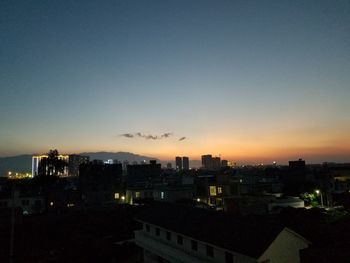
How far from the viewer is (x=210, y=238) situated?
82.2 ft

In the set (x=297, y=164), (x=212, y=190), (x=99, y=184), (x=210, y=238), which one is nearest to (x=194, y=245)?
(x=210, y=238)

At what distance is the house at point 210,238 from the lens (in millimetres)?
21781

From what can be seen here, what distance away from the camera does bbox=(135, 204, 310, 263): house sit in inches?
858

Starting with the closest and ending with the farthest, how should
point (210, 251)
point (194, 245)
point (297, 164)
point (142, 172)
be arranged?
point (210, 251)
point (194, 245)
point (297, 164)
point (142, 172)

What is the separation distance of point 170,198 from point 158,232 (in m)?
39.9

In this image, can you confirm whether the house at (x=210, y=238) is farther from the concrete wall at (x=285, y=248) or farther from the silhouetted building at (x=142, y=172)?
the silhouetted building at (x=142, y=172)

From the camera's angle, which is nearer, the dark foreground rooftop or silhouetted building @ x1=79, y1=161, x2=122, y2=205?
the dark foreground rooftop

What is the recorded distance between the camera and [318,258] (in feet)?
111

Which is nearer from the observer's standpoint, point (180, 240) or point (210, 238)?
point (210, 238)

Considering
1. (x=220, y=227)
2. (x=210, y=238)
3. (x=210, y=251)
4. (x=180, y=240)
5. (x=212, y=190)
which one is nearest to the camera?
(x=210, y=238)

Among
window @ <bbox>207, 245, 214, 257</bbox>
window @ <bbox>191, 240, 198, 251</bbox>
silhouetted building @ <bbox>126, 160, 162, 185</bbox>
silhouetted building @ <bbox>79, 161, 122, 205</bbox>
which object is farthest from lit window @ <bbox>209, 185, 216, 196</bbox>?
silhouetted building @ <bbox>126, 160, 162, 185</bbox>

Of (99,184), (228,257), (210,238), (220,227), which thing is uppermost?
(99,184)

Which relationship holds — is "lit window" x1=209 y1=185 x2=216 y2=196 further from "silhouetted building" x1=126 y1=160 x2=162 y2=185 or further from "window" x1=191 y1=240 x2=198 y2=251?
"silhouetted building" x1=126 y1=160 x2=162 y2=185

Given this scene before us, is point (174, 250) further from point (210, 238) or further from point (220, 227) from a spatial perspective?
point (220, 227)
